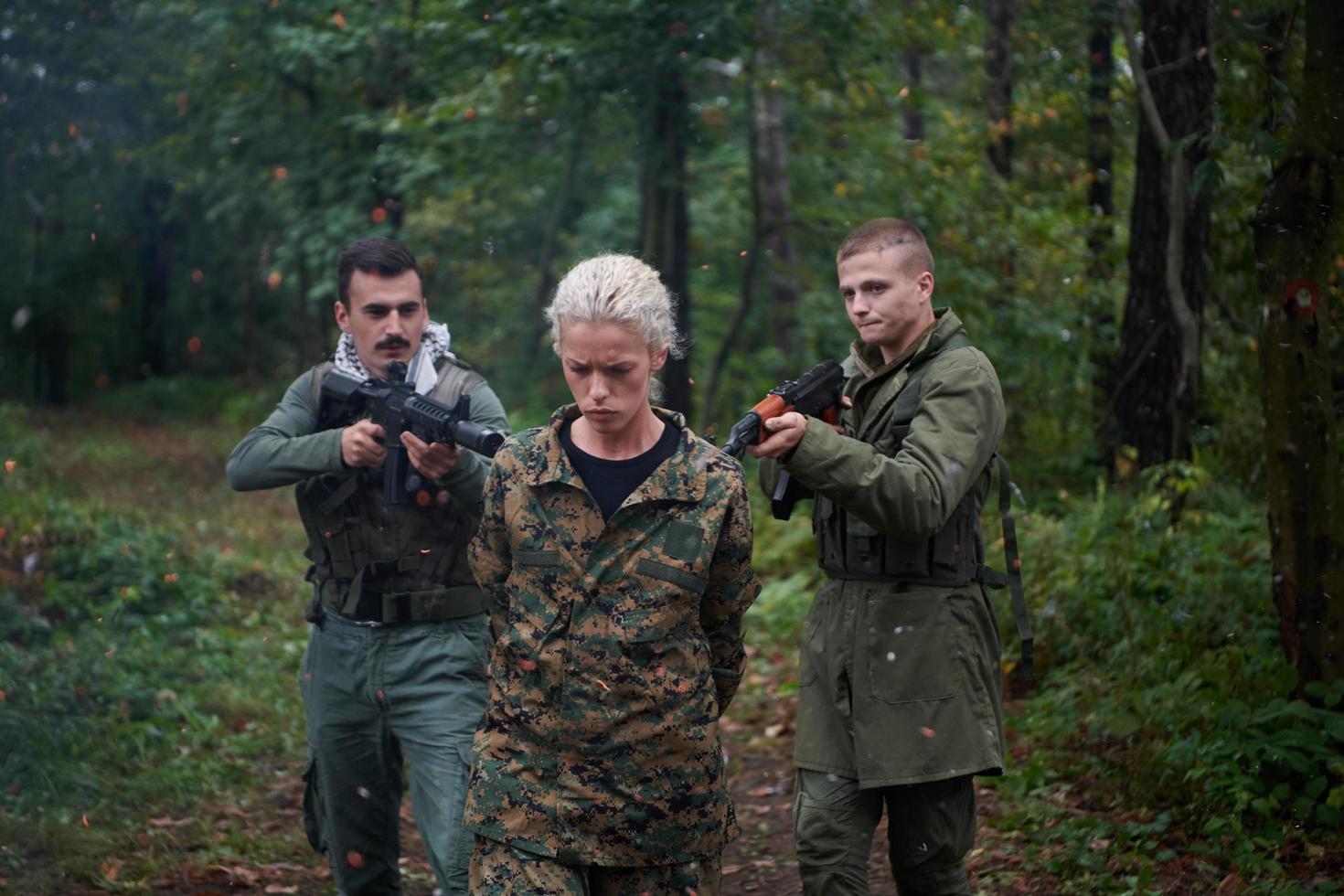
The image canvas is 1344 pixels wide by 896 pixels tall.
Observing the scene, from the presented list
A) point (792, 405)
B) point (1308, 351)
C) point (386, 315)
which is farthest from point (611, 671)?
point (1308, 351)

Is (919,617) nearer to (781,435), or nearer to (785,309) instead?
(781,435)

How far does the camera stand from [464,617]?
13.8 feet

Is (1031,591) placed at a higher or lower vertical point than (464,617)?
lower

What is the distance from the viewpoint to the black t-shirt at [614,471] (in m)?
3.15

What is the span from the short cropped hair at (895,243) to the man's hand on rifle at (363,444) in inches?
59.7

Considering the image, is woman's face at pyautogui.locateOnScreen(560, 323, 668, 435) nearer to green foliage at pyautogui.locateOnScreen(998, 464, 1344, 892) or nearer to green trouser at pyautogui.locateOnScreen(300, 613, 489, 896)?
green trouser at pyautogui.locateOnScreen(300, 613, 489, 896)

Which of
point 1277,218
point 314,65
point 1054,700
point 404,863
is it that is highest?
point 314,65

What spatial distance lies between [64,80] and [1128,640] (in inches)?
785

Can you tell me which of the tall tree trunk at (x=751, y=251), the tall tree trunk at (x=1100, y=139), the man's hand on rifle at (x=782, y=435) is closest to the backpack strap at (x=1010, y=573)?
the man's hand on rifle at (x=782, y=435)

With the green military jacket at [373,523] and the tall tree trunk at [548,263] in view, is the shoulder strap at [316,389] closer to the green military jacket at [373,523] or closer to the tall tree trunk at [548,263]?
the green military jacket at [373,523]

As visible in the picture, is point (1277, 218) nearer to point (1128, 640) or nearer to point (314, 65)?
point (1128, 640)

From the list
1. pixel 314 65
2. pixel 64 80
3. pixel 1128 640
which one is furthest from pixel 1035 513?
pixel 64 80

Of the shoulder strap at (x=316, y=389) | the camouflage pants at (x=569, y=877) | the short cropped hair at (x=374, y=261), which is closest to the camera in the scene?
the camouflage pants at (x=569, y=877)

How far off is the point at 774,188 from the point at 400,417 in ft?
50.0
